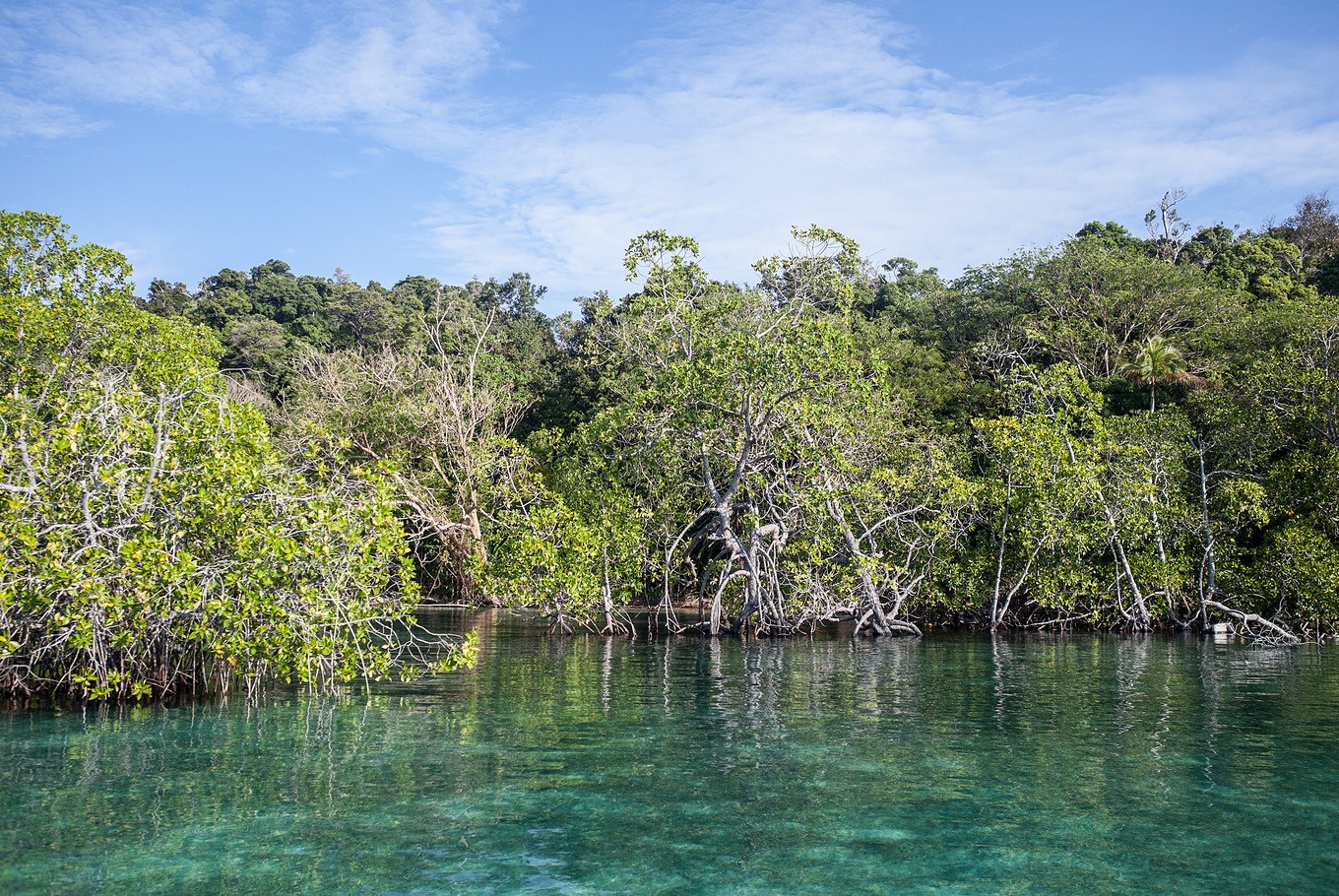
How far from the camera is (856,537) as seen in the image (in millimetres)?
24891

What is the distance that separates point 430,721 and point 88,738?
3.41 metres

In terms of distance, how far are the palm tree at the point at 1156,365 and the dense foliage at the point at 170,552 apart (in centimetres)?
2489

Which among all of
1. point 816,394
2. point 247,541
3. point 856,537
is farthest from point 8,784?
point 856,537

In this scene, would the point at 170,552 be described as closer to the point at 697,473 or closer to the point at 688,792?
the point at 688,792

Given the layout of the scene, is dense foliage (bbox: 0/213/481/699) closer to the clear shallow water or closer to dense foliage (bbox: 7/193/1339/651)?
the clear shallow water

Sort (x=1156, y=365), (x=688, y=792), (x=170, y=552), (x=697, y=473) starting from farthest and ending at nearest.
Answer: (x=1156, y=365) < (x=697, y=473) < (x=170, y=552) < (x=688, y=792)

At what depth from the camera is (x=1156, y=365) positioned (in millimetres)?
31047

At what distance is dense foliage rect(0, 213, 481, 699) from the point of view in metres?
11.0

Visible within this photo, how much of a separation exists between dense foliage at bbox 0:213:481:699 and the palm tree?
2489cm

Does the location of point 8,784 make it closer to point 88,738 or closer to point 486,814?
point 88,738

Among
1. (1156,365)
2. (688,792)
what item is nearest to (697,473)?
(1156,365)

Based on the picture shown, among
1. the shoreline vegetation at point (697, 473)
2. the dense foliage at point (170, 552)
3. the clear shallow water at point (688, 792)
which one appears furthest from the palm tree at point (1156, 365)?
the dense foliage at point (170, 552)

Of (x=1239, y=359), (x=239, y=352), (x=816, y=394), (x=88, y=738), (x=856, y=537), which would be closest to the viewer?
(x=88, y=738)

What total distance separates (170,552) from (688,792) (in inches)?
260
